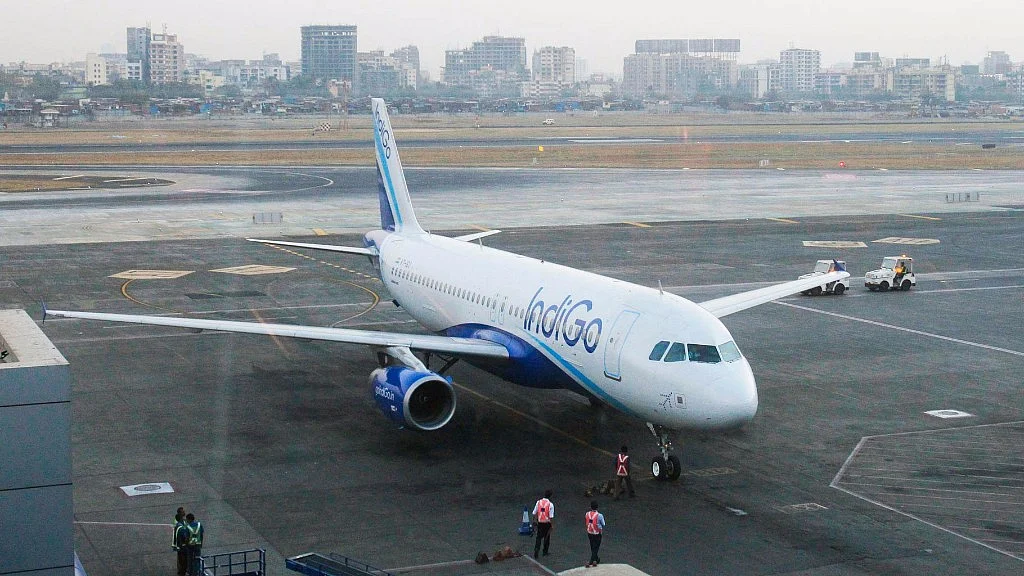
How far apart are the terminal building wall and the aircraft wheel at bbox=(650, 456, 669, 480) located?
16414mm

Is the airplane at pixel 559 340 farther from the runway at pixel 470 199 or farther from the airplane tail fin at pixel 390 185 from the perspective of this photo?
the runway at pixel 470 199

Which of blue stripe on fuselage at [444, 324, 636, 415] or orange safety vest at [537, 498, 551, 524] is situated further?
blue stripe on fuselage at [444, 324, 636, 415]

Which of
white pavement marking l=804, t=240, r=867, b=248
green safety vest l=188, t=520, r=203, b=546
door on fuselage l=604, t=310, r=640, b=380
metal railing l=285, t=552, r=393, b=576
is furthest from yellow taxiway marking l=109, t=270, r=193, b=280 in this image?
metal railing l=285, t=552, r=393, b=576

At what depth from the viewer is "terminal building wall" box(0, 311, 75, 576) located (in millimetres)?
19141

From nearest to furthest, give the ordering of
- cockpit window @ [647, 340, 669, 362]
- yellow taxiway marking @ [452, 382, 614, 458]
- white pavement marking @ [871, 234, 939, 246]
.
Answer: cockpit window @ [647, 340, 669, 362] → yellow taxiway marking @ [452, 382, 614, 458] → white pavement marking @ [871, 234, 939, 246]

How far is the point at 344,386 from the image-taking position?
141ft

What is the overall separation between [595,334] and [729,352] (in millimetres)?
3910

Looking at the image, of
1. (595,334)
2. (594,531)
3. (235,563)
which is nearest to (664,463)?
(595,334)

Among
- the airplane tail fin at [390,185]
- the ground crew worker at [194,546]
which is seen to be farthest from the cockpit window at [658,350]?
the airplane tail fin at [390,185]

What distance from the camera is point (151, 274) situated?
6925 centimetres

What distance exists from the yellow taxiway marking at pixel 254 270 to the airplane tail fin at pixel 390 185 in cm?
2210

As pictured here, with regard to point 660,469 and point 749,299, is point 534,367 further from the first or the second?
point 749,299

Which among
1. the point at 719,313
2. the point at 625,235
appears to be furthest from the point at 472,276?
the point at 625,235

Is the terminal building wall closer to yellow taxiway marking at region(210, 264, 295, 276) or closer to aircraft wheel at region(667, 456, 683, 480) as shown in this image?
aircraft wheel at region(667, 456, 683, 480)
